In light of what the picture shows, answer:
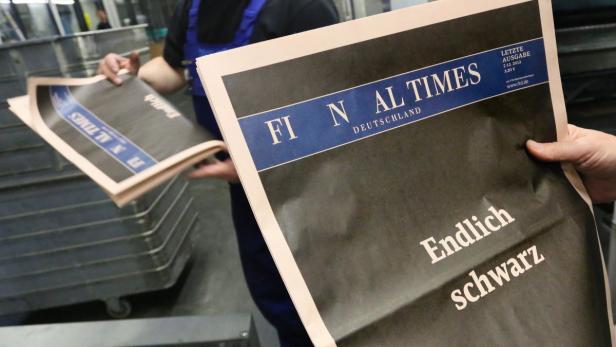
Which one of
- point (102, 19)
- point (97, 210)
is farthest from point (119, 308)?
point (102, 19)

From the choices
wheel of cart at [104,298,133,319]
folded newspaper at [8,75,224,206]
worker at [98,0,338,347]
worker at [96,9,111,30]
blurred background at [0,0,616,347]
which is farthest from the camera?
worker at [96,9,111,30]

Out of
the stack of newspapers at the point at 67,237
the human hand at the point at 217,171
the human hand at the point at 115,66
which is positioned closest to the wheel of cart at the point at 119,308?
the stack of newspapers at the point at 67,237

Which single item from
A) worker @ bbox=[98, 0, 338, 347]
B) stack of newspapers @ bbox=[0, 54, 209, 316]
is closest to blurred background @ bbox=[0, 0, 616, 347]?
stack of newspapers @ bbox=[0, 54, 209, 316]

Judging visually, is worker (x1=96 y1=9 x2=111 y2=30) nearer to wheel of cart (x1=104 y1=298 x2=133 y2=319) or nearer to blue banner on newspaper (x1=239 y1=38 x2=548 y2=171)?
wheel of cart (x1=104 y1=298 x2=133 y2=319)

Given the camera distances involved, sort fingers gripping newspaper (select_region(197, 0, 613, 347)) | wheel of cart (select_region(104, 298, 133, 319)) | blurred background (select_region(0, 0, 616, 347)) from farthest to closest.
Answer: wheel of cart (select_region(104, 298, 133, 319)), blurred background (select_region(0, 0, 616, 347)), fingers gripping newspaper (select_region(197, 0, 613, 347))

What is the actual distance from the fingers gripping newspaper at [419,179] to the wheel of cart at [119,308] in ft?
4.31

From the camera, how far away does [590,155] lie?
42 centimetres

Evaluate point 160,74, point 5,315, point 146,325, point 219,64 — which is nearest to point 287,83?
point 219,64

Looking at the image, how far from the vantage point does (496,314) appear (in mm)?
343

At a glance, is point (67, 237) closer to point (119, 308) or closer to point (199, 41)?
point (119, 308)

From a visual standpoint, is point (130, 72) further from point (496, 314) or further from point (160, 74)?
point (496, 314)

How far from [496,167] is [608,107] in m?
0.98

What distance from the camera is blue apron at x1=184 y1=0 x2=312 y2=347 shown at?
71cm

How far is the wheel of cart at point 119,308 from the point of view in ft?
4.52
